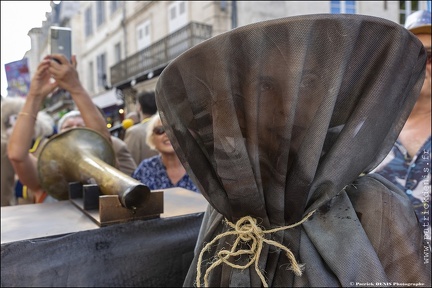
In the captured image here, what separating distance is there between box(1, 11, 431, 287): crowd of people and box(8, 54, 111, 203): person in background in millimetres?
1504

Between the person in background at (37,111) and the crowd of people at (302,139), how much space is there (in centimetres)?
150

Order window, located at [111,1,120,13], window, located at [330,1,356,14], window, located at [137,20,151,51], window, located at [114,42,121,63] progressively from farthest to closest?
window, located at [114,42,121,63], window, located at [111,1,120,13], window, located at [137,20,151,51], window, located at [330,1,356,14]

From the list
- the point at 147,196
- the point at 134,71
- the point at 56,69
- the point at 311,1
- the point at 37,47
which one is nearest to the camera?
the point at 147,196

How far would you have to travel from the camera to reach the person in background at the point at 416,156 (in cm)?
134

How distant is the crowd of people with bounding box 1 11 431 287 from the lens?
0.61 metres

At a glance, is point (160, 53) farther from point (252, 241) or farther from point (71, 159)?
point (252, 241)

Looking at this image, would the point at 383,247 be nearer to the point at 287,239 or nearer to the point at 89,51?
the point at 287,239

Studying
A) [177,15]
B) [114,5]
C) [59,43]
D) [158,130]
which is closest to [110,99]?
[114,5]

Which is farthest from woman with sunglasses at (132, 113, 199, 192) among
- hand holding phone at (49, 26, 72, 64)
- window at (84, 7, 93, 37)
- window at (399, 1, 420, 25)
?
window at (84, 7, 93, 37)

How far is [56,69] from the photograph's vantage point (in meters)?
2.16

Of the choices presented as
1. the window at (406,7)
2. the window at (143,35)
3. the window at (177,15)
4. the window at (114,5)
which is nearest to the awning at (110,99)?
the window at (143,35)

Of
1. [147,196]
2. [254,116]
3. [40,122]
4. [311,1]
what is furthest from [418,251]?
[311,1]

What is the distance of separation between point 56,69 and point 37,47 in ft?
51.2

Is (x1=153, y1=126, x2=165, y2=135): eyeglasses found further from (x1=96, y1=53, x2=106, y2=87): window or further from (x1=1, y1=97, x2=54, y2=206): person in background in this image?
(x1=96, y1=53, x2=106, y2=87): window
